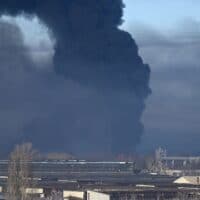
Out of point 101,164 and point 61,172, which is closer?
point 61,172

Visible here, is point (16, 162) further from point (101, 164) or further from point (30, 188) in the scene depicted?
point (101, 164)

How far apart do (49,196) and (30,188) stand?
6347 mm

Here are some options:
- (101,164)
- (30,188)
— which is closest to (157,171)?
(101,164)

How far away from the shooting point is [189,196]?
49.2m

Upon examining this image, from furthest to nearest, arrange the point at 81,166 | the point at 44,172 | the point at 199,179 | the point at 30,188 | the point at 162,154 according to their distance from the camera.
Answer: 1. the point at 162,154
2. the point at 81,166
3. the point at 44,172
4. the point at 199,179
5. the point at 30,188

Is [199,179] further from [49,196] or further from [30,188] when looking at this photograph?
[30,188]

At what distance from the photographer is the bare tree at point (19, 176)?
41781 mm

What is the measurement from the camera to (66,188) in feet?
172

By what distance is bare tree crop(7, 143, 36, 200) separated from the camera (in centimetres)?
4178

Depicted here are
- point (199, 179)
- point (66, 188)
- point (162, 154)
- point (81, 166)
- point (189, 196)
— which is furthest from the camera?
point (162, 154)

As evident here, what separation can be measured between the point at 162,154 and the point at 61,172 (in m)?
23.3

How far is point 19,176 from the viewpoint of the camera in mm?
42656

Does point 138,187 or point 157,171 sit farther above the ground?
point 157,171

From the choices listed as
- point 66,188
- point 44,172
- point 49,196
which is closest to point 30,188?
point 49,196
